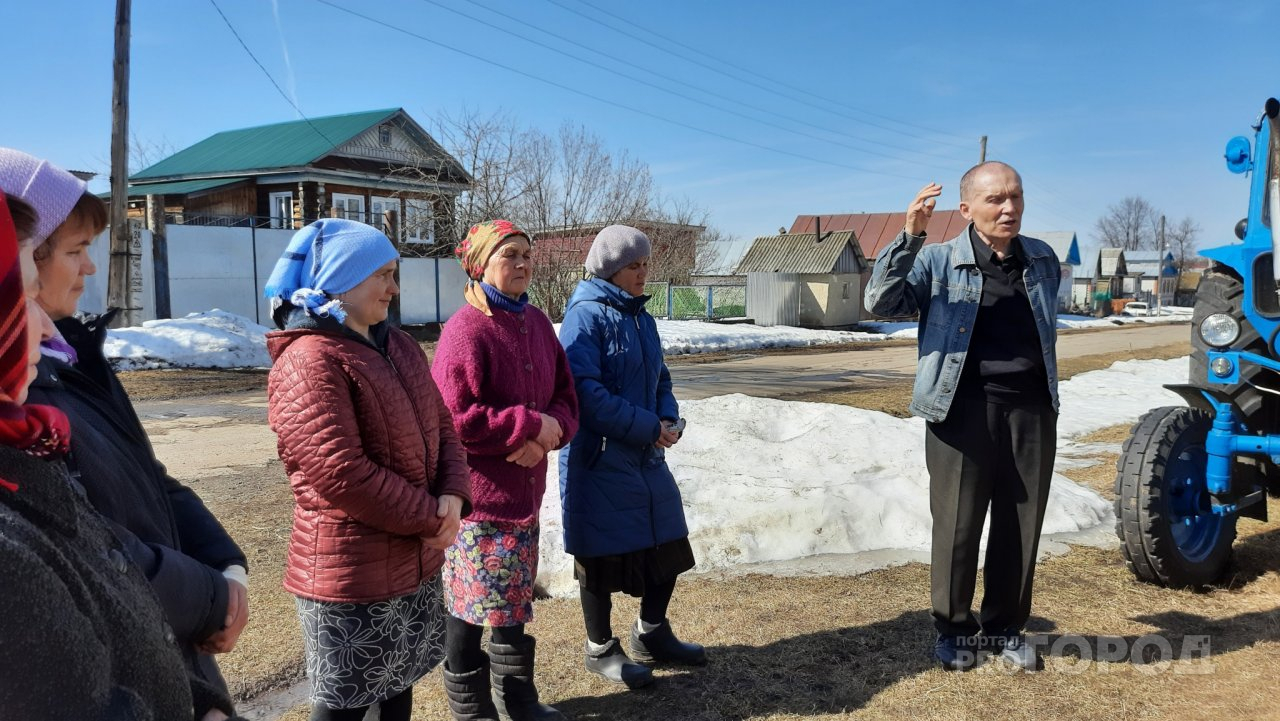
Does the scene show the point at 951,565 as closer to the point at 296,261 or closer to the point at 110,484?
the point at 296,261

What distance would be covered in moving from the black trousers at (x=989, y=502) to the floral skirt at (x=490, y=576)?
1.75m

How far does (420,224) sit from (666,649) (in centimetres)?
2393

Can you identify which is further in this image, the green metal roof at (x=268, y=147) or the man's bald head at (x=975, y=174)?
the green metal roof at (x=268, y=147)

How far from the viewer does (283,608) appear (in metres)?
4.27

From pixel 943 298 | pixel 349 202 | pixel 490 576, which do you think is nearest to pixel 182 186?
pixel 349 202

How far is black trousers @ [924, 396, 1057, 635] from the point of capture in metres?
3.58

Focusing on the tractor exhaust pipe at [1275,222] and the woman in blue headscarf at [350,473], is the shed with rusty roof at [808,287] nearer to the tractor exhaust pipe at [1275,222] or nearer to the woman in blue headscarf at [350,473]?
the tractor exhaust pipe at [1275,222]

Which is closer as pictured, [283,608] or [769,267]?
[283,608]

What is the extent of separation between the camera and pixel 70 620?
3.17 feet

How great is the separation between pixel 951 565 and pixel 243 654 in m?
3.03

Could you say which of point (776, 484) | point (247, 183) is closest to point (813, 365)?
point (776, 484)

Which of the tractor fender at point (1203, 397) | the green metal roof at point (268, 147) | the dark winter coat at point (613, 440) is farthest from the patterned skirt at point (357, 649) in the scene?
the green metal roof at point (268, 147)

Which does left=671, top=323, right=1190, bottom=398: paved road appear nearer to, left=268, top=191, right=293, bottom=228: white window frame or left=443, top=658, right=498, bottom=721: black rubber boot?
left=443, top=658, right=498, bottom=721: black rubber boot

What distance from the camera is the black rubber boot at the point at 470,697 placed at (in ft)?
10.2
